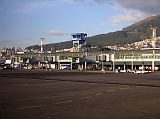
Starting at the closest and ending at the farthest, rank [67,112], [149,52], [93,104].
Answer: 1. [67,112]
2. [93,104]
3. [149,52]

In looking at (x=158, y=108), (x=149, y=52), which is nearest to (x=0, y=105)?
(x=158, y=108)

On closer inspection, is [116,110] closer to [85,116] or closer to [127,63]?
[85,116]

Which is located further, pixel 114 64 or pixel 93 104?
pixel 114 64

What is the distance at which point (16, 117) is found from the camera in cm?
2236

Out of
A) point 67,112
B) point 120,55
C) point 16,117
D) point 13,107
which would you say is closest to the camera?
point 16,117

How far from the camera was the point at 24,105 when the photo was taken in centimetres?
2873

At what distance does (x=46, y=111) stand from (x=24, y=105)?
4337mm

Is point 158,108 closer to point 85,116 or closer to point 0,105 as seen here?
point 85,116

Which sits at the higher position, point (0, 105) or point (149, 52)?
point (149, 52)

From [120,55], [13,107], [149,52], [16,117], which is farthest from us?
[120,55]

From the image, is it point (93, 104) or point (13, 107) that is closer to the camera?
point (13, 107)

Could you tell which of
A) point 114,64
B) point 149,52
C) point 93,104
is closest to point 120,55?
point 114,64

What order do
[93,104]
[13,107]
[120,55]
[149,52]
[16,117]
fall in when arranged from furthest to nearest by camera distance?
[120,55]
[149,52]
[93,104]
[13,107]
[16,117]

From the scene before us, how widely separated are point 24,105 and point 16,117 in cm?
640
